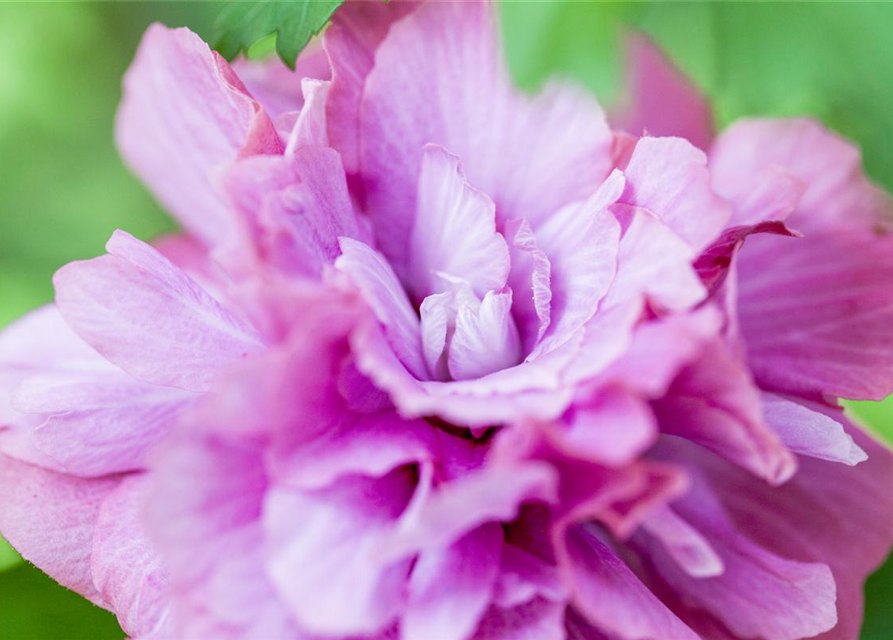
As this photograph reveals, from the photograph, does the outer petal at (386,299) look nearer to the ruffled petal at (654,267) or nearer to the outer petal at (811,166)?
the ruffled petal at (654,267)

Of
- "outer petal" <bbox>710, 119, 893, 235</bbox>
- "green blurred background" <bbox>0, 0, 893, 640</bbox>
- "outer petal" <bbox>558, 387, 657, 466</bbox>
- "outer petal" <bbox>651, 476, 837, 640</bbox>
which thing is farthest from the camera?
"green blurred background" <bbox>0, 0, 893, 640</bbox>

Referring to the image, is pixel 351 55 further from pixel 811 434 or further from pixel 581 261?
pixel 811 434

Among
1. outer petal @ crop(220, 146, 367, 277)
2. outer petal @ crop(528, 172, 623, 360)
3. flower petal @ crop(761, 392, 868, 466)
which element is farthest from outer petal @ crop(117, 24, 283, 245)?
flower petal @ crop(761, 392, 868, 466)

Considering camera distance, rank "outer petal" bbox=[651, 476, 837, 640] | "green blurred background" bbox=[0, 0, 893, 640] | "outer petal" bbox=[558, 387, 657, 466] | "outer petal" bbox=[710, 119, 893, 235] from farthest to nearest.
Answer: "green blurred background" bbox=[0, 0, 893, 640]
"outer petal" bbox=[710, 119, 893, 235]
"outer petal" bbox=[651, 476, 837, 640]
"outer petal" bbox=[558, 387, 657, 466]

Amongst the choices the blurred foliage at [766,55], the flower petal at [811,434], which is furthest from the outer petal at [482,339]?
the blurred foliage at [766,55]

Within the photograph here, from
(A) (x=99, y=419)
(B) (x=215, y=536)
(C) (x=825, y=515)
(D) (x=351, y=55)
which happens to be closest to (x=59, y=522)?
(A) (x=99, y=419)

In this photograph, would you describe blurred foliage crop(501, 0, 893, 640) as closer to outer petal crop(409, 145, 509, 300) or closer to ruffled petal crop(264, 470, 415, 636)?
outer petal crop(409, 145, 509, 300)
